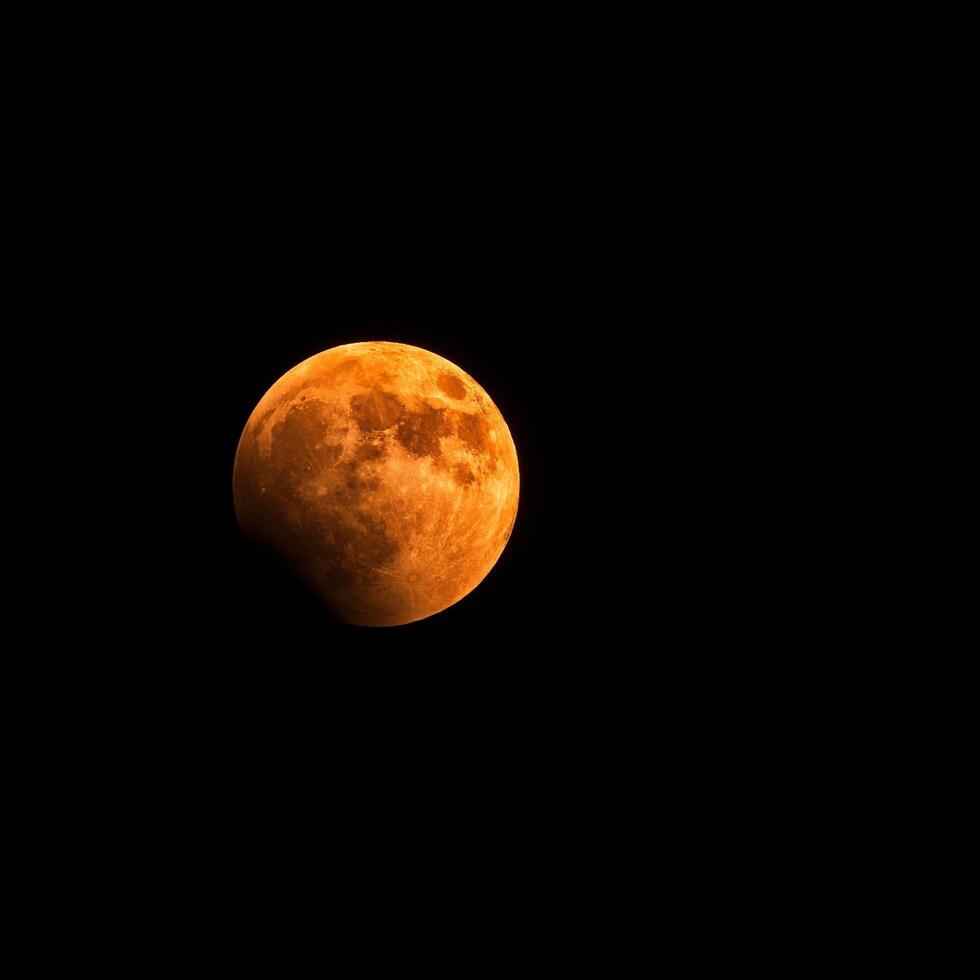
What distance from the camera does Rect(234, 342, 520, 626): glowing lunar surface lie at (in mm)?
2281

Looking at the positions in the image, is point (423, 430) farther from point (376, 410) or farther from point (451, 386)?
point (451, 386)

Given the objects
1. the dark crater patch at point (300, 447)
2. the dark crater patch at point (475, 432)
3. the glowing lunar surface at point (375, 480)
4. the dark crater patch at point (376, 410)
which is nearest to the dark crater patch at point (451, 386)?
the glowing lunar surface at point (375, 480)

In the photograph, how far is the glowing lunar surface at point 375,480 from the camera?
2281mm

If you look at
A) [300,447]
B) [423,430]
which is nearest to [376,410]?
[423,430]

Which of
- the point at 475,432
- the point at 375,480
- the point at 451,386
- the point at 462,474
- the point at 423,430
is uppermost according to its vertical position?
the point at 451,386

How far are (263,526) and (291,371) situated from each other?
2.30 ft

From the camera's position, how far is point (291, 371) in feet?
8.65

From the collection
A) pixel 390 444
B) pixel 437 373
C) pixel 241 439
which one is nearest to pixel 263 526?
pixel 241 439

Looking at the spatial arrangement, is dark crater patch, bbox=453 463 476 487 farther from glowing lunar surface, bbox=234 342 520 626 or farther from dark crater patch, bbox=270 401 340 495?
dark crater patch, bbox=270 401 340 495

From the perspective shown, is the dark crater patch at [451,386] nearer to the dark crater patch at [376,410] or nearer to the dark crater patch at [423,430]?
the dark crater patch at [423,430]

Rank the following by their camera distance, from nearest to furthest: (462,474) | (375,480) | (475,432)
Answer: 1. (375,480)
2. (462,474)
3. (475,432)

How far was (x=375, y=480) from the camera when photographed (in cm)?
226

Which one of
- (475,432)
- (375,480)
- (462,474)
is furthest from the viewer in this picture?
(475,432)

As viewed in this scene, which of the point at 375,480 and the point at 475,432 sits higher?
the point at 475,432
